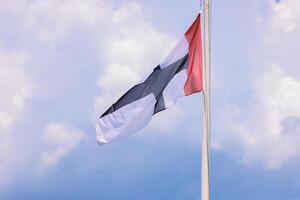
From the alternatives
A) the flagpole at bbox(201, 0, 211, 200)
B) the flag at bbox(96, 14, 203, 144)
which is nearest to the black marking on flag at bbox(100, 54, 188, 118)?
the flag at bbox(96, 14, 203, 144)

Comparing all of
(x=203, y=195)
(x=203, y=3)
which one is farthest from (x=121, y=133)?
(x=203, y=3)

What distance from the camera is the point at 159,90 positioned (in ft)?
59.0

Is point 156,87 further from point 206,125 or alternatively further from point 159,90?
point 206,125

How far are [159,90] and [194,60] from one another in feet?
4.99

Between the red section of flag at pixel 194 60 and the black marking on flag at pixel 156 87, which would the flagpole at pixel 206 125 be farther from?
the black marking on flag at pixel 156 87

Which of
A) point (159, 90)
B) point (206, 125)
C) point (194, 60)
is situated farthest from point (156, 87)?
point (206, 125)

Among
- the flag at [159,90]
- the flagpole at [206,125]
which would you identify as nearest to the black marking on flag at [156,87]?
the flag at [159,90]

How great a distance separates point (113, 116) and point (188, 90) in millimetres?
3083

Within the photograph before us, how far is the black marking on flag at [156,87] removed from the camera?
17.8 meters

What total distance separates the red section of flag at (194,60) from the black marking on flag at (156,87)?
36cm

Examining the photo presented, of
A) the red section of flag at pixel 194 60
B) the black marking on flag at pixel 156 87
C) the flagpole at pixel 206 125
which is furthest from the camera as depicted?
the black marking on flag at pixel 156 87

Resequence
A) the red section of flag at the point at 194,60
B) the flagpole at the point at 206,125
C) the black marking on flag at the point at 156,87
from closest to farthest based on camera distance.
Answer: the flagpole at the point at 206,125, the red section of flag at the point at 194,60, the black marking on flag at the point at 156,87

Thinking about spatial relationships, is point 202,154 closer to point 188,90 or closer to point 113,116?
point 188,90

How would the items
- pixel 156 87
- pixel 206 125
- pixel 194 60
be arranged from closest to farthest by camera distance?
1. pixel 206 125
2. pixel 194 60
3. pixel 156 87
